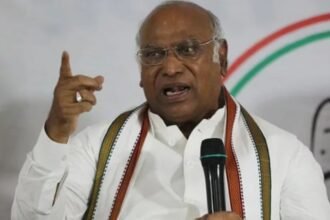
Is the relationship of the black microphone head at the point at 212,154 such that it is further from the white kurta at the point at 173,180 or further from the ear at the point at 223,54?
the ear at the point at 223,54

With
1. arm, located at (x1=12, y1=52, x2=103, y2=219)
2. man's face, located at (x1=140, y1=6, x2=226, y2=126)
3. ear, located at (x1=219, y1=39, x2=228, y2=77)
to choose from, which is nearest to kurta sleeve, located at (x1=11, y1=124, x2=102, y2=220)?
arm, located at (x1=12, y1=52, x2=103, y2=219)

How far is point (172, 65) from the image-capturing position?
1.25m

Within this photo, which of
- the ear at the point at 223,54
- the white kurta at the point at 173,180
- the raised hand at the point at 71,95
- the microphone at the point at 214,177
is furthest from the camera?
the ear at the point at 223,54

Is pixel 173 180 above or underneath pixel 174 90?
underneath

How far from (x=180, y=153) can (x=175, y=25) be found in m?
0.31

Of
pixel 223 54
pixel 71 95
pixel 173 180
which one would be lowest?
pixel 173 180

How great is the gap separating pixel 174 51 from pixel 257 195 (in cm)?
38

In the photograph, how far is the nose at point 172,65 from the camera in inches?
49.0

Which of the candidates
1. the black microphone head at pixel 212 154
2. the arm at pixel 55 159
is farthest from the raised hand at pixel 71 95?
the black microphone head at pixel 212 154

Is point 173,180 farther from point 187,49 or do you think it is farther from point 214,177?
point 214,177

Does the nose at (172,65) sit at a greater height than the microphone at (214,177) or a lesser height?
greater

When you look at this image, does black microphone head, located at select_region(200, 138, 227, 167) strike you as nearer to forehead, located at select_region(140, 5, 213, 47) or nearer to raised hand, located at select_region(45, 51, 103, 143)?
raised hand, located at select_region(45, 51, 103, 143)

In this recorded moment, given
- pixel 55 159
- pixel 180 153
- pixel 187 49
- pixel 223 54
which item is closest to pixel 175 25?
pixel 187 49

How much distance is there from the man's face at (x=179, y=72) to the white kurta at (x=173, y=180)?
5cm
